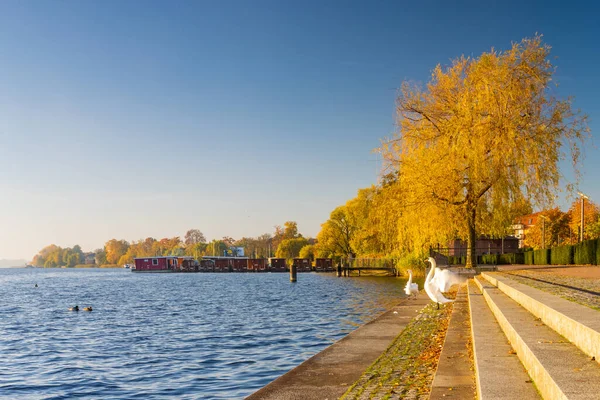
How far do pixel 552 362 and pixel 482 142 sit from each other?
77.9 feet

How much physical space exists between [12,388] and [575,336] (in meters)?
13.0

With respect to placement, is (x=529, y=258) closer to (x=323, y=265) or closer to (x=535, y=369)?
(x=535, y=369)

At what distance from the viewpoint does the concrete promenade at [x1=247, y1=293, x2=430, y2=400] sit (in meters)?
9.15

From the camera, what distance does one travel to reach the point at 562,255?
42875 mm

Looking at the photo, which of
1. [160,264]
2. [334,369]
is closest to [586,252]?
[334,369]

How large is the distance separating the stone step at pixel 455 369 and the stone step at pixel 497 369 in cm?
30

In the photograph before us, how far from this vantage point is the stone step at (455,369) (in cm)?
738

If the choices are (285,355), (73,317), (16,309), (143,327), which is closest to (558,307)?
(285,355)

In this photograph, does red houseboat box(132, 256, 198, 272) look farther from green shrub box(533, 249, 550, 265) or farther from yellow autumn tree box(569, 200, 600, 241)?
green shrub box(533, 249, 550, 265)

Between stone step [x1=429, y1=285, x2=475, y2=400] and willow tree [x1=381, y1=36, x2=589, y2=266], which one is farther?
willow tree [x1=381, y1=36, x2=589, y2=266]

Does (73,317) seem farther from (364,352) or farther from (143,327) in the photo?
(364,352)

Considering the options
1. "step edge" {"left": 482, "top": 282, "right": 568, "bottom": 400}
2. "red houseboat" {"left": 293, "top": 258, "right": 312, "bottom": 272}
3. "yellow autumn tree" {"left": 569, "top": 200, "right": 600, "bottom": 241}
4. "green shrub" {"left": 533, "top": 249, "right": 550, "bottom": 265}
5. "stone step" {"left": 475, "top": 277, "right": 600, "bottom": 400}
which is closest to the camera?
"stone step" {"left": 475, "top": 277, "right": 600, "bottom": 400}

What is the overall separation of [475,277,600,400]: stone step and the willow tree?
20424 mm

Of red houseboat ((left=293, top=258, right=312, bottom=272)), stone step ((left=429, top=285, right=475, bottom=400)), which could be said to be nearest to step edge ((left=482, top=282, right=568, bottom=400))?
stone step ((left=429, top=285, right=475, bottom=400))
